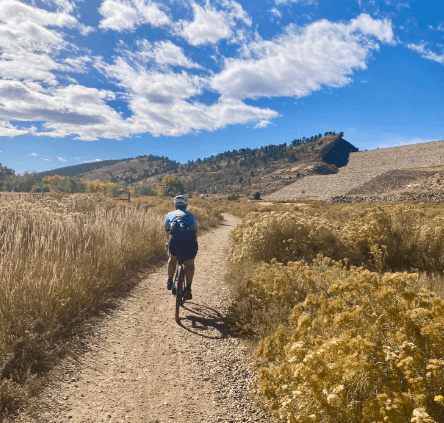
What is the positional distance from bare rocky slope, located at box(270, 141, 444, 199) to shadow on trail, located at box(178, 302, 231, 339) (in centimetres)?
6860

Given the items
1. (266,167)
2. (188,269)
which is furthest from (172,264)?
(266,167)

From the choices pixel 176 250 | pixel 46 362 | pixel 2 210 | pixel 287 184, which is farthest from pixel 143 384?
pixel 287 184

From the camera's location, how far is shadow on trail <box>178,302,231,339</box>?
4738 millimetres

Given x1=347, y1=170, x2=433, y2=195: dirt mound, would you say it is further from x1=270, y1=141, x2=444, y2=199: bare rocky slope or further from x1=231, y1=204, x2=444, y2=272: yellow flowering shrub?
x1=231, y1=204, x2=444, y2=272: yellow flowering shrub

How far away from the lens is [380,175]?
3019 inches

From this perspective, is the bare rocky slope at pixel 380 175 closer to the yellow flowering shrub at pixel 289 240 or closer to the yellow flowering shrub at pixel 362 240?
the yellow flowering shrub at pixel 362 240

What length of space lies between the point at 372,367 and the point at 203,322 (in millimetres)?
3561

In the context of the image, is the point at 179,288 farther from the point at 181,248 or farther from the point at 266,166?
the point at 266,166

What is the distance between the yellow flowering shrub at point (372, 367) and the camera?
1846 millimetres

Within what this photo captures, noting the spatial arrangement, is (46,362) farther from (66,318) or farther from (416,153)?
(416,153)

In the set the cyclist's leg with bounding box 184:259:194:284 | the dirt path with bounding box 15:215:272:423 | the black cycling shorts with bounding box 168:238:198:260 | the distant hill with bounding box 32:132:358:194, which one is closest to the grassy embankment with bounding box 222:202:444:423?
the dirt path with bounding box 15:215:272:423

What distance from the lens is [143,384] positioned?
3424 millimetres

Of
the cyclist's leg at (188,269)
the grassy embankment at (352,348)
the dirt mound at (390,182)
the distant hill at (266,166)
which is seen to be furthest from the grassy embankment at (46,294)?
the distant hill at (266,166)

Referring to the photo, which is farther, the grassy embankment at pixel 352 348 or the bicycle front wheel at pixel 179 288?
the bicycle front wheel at pixel 179 288
